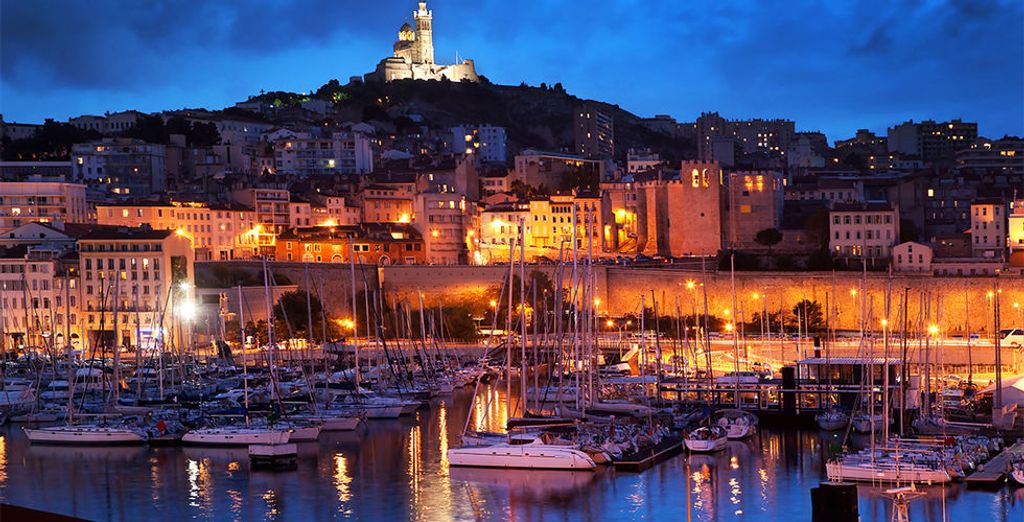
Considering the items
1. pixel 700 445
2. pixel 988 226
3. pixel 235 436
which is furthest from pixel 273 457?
pixel 988 226

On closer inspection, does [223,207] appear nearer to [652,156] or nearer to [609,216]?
[609,216]

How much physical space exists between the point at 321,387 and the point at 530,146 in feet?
178

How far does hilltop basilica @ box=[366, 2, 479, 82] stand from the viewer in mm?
92812

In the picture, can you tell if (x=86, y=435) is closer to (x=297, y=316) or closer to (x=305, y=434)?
(x=305, y=434)

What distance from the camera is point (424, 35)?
315 feet

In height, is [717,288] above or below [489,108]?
below

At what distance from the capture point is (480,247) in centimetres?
5444

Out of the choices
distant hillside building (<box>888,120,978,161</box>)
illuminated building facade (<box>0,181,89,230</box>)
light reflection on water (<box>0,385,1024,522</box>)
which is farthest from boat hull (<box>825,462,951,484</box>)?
distant hillside building (<box>888,120,978,161</box>)

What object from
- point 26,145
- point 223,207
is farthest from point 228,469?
point 26,145

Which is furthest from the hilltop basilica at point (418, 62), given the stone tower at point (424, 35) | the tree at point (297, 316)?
the tree at point (297, 316)

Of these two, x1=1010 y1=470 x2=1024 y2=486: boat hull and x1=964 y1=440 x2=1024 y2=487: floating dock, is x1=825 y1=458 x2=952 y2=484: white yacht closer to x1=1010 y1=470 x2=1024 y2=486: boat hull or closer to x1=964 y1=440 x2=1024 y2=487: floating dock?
x1=964 y1=440 x2=1024 y2=487: floating dock

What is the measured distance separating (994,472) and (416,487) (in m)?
8.97

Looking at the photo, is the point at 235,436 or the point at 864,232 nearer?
the point at 235,436

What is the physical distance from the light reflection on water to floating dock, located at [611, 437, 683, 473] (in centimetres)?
24
